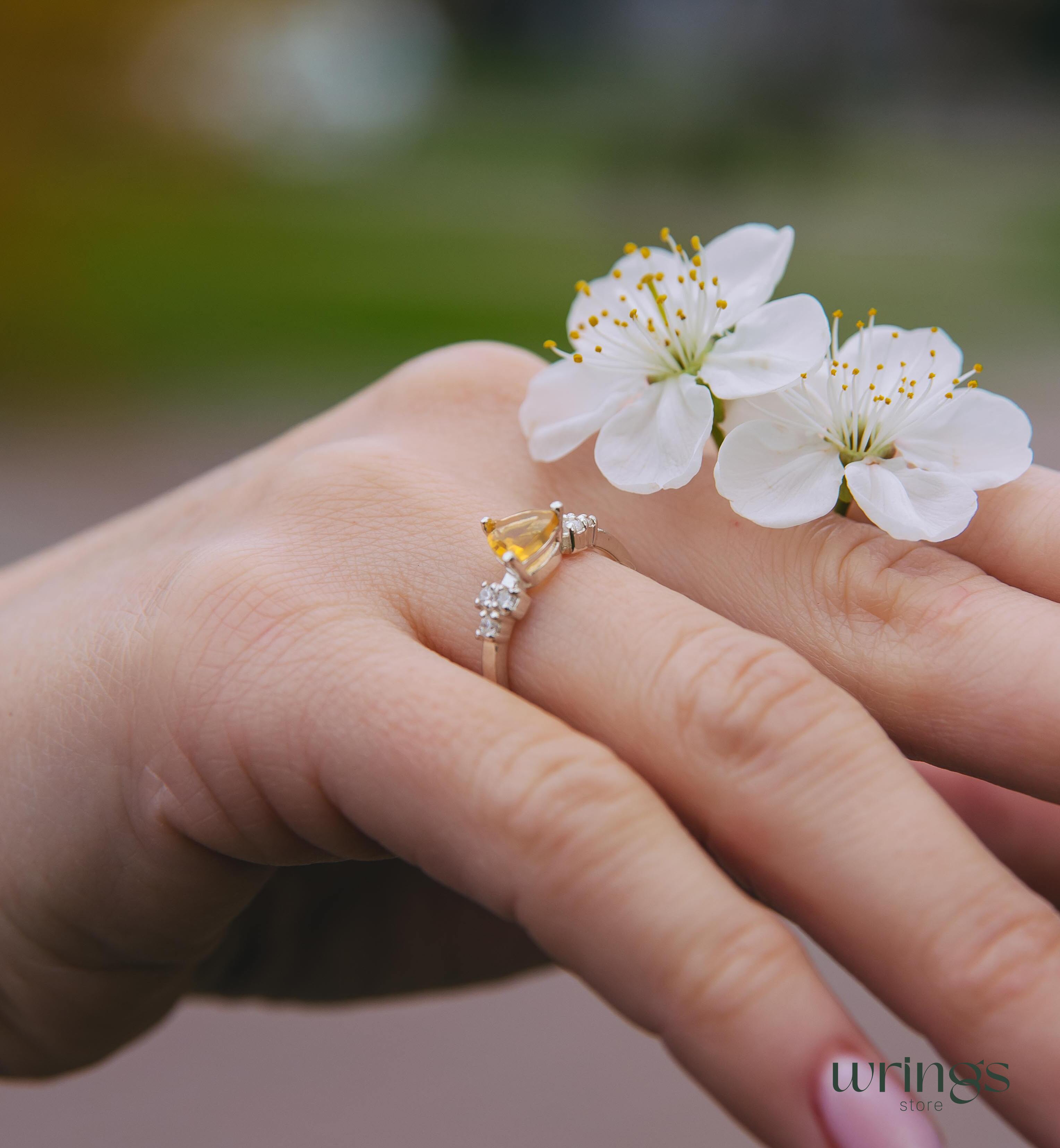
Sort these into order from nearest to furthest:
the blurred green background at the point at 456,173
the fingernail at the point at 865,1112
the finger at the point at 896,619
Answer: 1. the fingernail at the point at 865,1112
2. the finger at the point at 896,619
3. the blurred green background at the point at 456,173

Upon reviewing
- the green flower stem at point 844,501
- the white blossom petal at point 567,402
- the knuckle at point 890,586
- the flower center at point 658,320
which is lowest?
the knuckle at point 890,586

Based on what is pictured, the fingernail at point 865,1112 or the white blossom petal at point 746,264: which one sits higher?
the white blossom petal at point 746,264

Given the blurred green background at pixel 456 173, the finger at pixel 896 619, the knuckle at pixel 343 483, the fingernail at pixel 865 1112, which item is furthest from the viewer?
the blurred green background at pixel 456 173

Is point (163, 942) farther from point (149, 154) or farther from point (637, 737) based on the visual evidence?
point (149, 154)

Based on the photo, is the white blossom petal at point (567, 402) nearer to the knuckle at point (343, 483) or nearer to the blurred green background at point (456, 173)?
the knuckle at point (343, 483)

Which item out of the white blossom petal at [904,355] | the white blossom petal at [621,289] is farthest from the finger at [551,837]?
the white blossom petal at [904,355]

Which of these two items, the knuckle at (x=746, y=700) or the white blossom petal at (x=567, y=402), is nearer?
the knuckle at (x=746, y=700)
